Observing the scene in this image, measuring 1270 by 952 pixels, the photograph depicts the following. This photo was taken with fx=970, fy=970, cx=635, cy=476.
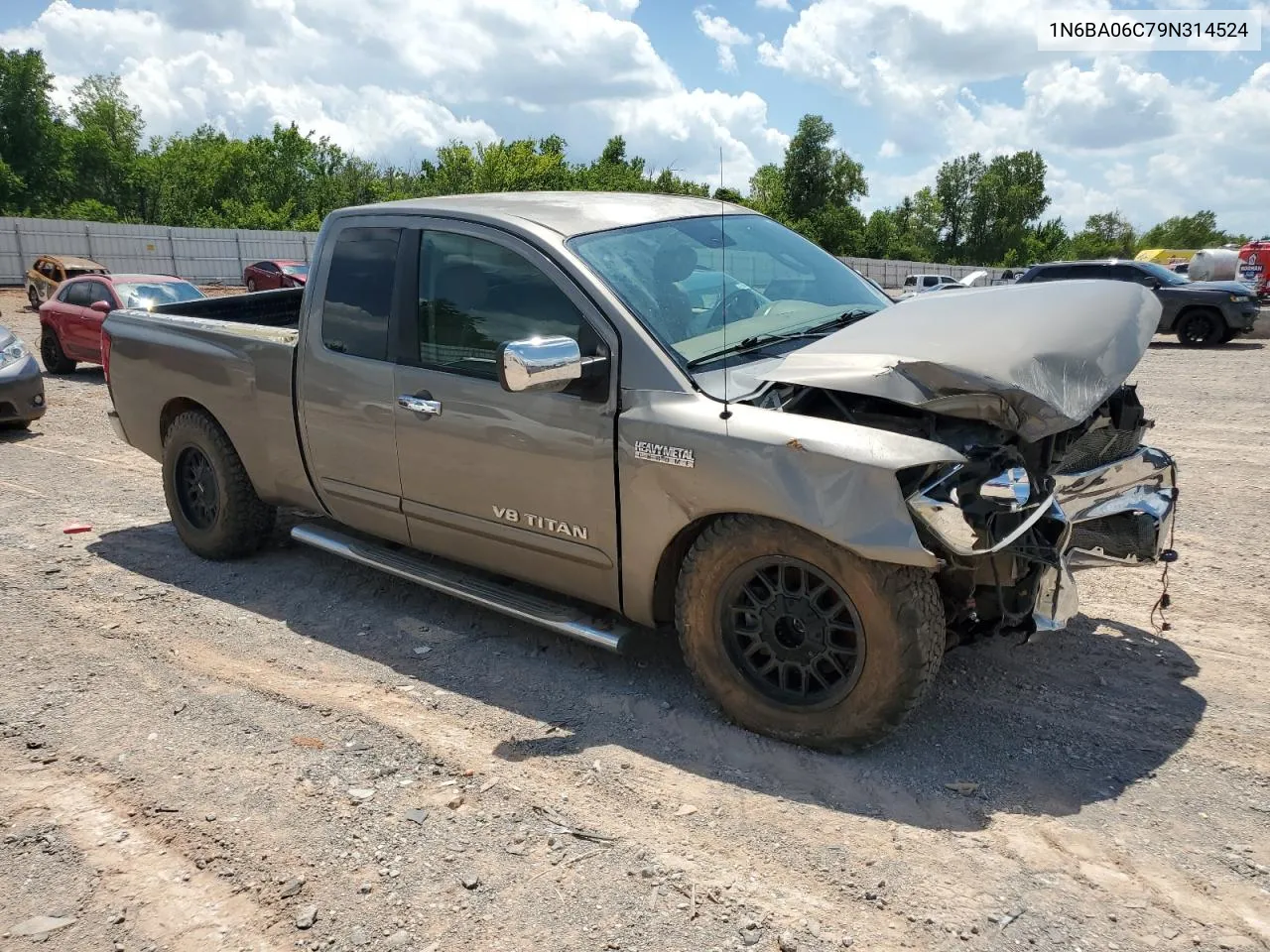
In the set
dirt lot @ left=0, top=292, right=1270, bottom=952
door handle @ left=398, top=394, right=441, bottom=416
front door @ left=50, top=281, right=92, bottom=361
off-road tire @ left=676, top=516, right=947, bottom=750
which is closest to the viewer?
dirt lot @ left=0, top=292, right=1270, bottom=952

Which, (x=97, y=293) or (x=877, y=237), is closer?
(x=97, y=293)

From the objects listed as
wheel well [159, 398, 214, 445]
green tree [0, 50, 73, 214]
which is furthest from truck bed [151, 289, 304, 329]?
green tree [0, 50, 73, 214]

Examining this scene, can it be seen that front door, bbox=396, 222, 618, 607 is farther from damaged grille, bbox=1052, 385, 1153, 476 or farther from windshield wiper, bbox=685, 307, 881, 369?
damaged grille, bbox=1052, 385, 1153, 476

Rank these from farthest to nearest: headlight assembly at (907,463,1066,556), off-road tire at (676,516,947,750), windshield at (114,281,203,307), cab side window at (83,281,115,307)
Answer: cab side window at (83,281,115,307)
windshield at (114,281,203,307)
off-road tire at (676,516,947,750)
headlight assembly at (907,463,1066,556)

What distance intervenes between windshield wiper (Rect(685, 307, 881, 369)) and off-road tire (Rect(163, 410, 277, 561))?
121 inches

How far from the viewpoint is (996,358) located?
332 cm

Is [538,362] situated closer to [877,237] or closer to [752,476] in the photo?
[752,476]

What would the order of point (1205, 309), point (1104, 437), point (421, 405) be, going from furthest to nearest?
point (1205, 309) < point (421, 405) < point (1104, 437)

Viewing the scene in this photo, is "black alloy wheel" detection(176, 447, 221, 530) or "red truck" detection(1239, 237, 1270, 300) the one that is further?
"red truck" detection(1239, 237, 1270, 300)

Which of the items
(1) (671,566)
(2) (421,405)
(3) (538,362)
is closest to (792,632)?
(1) (671,566)

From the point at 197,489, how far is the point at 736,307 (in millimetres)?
3596

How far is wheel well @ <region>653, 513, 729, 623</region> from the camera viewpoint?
362 centimetres

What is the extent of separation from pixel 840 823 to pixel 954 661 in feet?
4.46

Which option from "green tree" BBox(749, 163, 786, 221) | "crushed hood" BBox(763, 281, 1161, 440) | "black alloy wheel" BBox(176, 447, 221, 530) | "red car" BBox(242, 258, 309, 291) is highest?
"green tree" BBox(749, 163, 786, 221)
